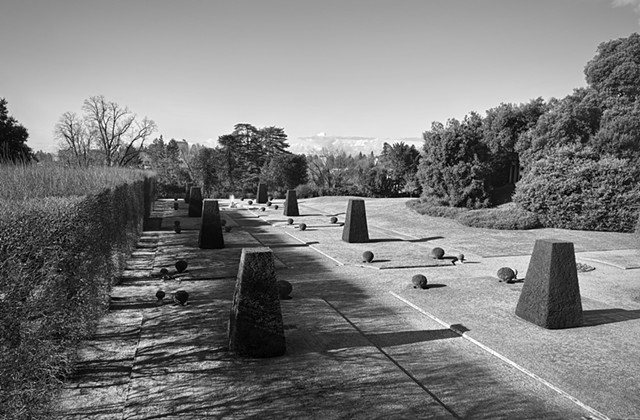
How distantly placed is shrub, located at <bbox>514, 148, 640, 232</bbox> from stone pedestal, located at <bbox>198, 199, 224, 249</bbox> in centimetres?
1734

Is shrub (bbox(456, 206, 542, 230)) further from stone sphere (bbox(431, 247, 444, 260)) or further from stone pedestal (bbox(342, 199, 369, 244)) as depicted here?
stone sphere (bbox(431, 247, 444, 260))

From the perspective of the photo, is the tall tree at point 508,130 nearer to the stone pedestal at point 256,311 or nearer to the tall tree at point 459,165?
the tall tree at point 459,165

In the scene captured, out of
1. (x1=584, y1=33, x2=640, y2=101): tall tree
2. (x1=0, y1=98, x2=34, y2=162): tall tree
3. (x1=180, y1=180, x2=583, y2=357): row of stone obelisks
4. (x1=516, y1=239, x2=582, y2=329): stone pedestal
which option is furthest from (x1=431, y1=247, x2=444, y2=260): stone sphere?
(x1=584, y1=33, x2=640, y2=101): tall tree

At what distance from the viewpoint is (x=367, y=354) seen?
24.2 ft

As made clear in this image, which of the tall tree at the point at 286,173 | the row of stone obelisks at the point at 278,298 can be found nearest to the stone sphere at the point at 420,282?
the row of stone obelisks at the point at 278,298

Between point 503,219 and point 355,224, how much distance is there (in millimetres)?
9188

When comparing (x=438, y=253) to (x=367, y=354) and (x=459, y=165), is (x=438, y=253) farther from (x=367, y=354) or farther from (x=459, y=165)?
(x=459, y=165)

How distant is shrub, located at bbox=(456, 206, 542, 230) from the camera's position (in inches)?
896

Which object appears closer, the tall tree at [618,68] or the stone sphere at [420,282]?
the stone sphere at [420,282]

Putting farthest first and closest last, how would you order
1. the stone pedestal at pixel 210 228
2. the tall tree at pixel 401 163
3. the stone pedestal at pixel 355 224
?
the tall tree at pixel 401 163, the stone pedestal at pixel 355 224, the stone pedestal at pixel 210 228

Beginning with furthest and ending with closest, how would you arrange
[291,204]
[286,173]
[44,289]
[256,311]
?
[286,173] → [291,204] → [256,311] → [44,289]

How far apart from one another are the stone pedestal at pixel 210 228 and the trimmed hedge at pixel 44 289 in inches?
304

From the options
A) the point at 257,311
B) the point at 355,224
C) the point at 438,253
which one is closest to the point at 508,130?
the point at 355,224

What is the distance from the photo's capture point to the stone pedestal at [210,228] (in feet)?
57.4
